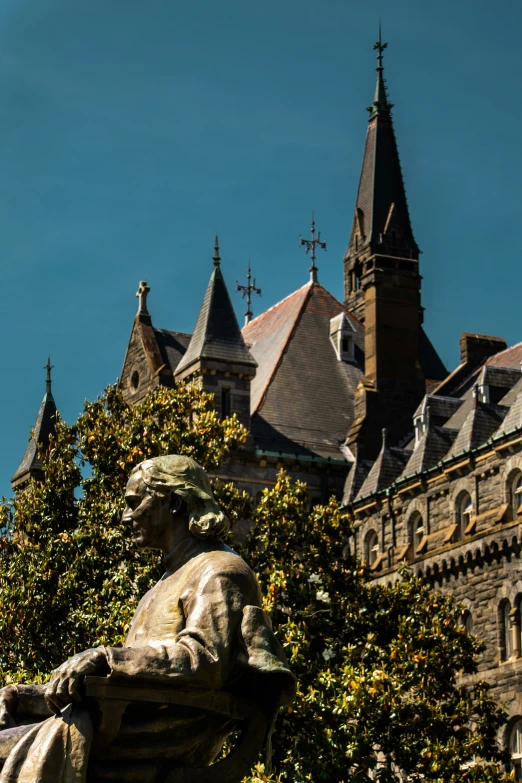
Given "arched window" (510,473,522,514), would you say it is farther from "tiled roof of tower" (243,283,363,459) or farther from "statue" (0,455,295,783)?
"statue" (0,455,295,783)

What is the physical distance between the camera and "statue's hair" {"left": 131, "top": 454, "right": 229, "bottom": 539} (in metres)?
9.15

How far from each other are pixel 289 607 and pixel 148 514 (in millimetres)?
27019

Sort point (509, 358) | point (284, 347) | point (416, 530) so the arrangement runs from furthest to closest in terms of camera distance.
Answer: point (284, 347)
point (509, 358)
point (416, 530)

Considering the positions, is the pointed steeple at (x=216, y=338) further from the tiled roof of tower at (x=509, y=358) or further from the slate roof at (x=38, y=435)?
the tiled roof of tower at (x=509, y=358)

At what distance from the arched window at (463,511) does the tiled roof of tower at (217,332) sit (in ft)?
32.5

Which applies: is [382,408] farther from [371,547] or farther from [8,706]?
[8,706]

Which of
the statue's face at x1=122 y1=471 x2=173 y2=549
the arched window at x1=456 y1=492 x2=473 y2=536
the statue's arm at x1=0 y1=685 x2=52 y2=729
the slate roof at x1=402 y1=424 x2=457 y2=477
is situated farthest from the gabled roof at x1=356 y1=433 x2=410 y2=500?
the statue's arm at x1=0 y1=685 x2=52 y2=729

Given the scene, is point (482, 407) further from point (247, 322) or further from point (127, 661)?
point (127, 661)

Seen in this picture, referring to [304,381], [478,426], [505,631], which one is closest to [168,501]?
[505,631]

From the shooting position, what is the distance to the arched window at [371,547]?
62688 mm

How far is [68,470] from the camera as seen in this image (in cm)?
3719

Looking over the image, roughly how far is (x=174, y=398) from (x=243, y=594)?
2862 centimetres

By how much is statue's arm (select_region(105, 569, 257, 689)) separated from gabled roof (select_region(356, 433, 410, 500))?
2120 inches

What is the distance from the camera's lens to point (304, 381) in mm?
69625
